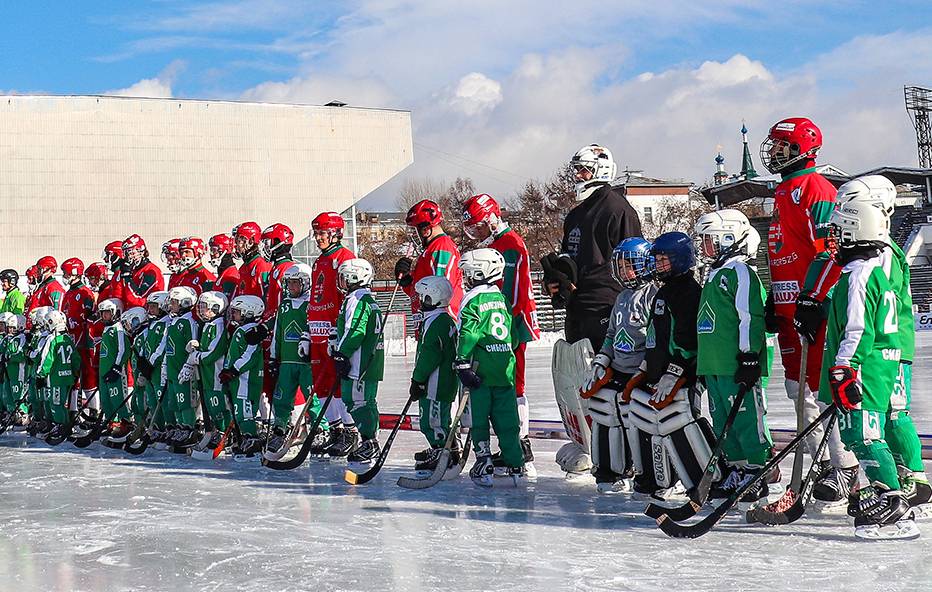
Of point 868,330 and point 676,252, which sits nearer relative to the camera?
point 868,330

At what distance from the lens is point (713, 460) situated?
16.8 ft

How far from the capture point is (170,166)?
36.4 meters

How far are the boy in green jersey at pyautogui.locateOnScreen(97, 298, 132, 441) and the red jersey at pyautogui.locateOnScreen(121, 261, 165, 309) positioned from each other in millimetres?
432

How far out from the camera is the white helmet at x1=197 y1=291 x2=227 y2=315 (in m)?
8.69

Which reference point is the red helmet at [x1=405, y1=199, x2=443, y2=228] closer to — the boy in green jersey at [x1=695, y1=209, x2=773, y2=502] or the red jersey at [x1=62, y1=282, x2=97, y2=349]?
the boy in green jersey at [x1=695, y1=209, x2=773, y2=502]

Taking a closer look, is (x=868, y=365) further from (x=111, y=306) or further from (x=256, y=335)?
(x=111, y=306)

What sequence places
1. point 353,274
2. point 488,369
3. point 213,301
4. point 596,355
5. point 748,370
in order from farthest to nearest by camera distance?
1. point 213,301
2. point 353,274
3. point 488,369
4. point 596,355
5. point 748,370

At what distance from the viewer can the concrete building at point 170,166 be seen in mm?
34562

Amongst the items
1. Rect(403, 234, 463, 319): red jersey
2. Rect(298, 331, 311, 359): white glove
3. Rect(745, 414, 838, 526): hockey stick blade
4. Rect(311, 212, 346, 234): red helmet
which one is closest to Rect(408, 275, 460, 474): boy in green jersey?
Rect(403, 234, 463, 319): red jersey

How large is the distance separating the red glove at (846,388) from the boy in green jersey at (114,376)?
6850mm

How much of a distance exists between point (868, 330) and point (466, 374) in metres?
2.39

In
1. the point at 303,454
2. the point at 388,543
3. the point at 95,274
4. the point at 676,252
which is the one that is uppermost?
the point at 95,274

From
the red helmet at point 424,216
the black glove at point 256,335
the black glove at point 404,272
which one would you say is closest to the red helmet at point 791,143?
the red helmet at point 424,216

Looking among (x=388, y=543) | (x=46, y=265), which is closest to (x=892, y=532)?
(x=388, y=543)
